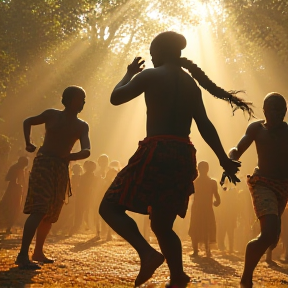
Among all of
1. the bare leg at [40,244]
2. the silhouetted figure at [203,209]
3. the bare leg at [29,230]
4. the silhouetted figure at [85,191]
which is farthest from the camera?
the silhouetted figure at [85,191]

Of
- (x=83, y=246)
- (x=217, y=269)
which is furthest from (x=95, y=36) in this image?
(x=217, y=269)

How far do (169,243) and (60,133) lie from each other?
2.76 metres

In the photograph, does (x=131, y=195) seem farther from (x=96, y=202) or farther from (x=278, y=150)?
(x=96, y=202)

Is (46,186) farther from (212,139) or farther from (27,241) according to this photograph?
(212,139)

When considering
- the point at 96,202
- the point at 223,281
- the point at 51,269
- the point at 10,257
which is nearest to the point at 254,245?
the point at 223,281

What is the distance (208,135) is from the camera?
166 inches

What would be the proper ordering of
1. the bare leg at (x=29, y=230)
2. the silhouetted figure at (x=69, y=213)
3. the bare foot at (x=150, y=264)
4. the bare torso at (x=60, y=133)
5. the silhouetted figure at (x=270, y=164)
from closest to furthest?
the bare foot at (x=150, y=264), the silhouetted figure at (x=270, y=164), the bare leg at (x=29, y=230), the bare torso at (x=60, y=133), the silhouetted figure at (x=69, y=213)

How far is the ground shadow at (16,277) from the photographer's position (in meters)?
4.42

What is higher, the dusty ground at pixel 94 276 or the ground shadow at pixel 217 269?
the ground shadow at pixel 217 269

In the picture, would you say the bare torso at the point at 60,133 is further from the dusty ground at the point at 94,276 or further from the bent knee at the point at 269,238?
the bent knee at the point at 269,238

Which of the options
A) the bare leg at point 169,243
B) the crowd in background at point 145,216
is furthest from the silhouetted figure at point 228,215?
the bare leg at point 169,243

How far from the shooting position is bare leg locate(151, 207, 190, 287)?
3.92 metres

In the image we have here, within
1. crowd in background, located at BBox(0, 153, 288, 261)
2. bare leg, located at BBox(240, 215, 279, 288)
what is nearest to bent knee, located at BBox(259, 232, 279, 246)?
bare leg, located at BBox(240, 215, 279, 288)

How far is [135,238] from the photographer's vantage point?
369 centimetres
